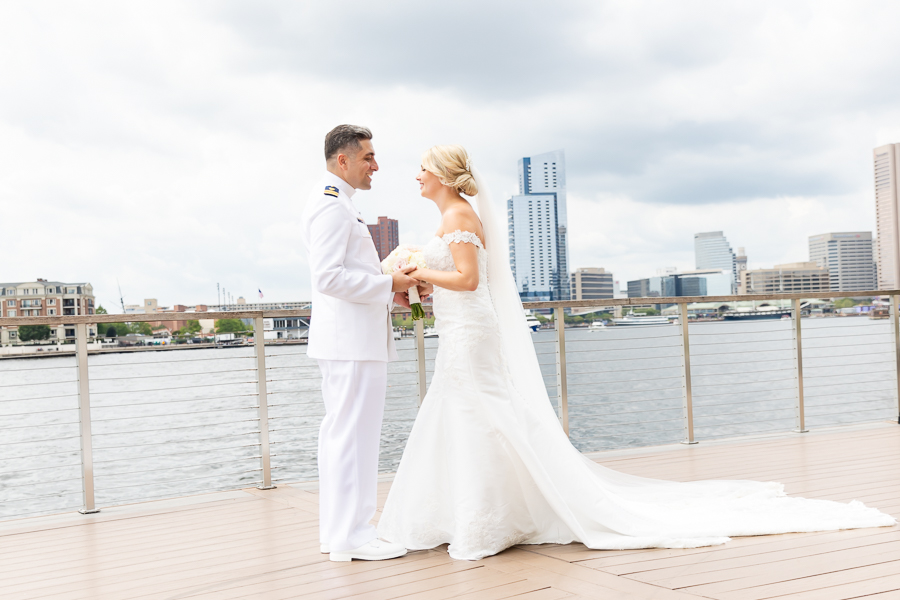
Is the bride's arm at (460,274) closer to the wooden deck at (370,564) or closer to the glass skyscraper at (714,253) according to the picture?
the wooden deck at (370,564)

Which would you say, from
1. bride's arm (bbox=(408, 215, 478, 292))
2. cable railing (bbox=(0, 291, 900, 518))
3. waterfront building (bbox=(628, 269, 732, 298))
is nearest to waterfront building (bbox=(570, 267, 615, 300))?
waterfront building (bbox=(628, 269, 732, 298))

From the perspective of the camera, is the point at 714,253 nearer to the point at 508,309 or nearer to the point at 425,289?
the point at 508,309

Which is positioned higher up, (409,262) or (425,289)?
(409,262)

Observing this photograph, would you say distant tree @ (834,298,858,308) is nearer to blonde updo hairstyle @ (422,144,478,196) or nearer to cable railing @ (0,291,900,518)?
cable railing @ (0,291,900,518)

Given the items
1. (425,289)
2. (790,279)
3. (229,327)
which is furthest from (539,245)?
(425,289)

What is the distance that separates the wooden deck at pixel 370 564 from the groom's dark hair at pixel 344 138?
5.36 feet

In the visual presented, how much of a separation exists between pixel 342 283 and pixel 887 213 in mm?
49880

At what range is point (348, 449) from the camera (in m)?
2.59

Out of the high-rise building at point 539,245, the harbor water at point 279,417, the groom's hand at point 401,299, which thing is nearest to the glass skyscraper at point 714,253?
the high-rise building at point 539,245

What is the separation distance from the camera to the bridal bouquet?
2.84m

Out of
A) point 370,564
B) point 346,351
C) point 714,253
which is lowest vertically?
point 370,564

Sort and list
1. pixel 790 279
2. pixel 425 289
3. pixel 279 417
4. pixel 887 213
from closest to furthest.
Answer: pixel 425 289
pixel 279 417
pixel 790 279
pixel 887 213

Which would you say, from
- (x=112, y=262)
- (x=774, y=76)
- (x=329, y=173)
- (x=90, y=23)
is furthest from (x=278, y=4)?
(x=329, y=173)

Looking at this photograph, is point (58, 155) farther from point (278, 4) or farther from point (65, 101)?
point (278, 4)
